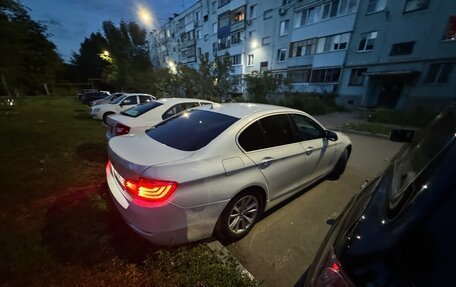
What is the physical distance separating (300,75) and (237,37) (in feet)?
42.1

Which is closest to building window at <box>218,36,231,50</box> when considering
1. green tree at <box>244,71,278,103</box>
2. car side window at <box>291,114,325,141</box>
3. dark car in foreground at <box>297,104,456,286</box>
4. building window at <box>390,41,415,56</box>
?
green tree at <box>244,71,278,103</box>

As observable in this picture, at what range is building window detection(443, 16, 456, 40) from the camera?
1360cm

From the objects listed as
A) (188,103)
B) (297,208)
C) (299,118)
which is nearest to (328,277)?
(297,208)

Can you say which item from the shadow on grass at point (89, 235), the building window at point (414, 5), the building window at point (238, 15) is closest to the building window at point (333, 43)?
the building window at point (414, 5)

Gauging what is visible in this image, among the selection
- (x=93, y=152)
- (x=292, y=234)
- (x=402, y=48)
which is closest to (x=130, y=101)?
(x=93, y=152)

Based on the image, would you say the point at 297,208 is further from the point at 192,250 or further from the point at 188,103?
the point at 188,103

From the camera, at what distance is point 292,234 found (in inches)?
107

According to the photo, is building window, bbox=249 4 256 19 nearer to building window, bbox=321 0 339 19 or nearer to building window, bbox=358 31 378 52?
building window, bbox=321 0 339 19

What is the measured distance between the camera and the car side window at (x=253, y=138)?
7.97 feet

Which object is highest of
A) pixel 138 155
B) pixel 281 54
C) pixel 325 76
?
pixel 281 54

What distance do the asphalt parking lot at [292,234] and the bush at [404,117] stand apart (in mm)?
9123

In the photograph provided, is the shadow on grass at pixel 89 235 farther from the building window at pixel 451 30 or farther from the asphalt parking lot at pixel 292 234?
the building window at pixel 451 30

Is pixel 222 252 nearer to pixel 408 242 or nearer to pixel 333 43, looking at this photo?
pixel 408 242

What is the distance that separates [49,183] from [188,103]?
12.0 ft
